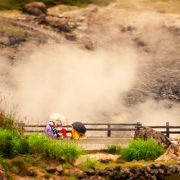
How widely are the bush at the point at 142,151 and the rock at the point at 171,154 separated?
32 centimetres

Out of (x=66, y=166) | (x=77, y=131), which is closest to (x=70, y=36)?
(x=77, y=131)

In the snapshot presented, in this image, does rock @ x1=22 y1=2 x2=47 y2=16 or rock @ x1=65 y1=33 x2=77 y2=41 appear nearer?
rock @ x1=65 y1=33 x2=77 y2=41

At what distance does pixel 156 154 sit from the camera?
11.0m

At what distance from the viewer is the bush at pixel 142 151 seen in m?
10.8

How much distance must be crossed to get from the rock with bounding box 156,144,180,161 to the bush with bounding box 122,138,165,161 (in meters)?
0.32

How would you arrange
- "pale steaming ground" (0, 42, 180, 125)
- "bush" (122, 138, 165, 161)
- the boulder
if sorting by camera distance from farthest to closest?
"pale steaming ground" (0, 42, 180, 125) → the boulder → "bush" (122, 138, 165, 161)

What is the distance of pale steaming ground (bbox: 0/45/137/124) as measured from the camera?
1553 inches

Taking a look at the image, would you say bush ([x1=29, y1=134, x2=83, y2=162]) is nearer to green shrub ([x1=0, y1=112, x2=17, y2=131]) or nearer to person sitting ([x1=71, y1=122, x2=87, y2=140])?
green shrub ([x1=0, y1=112, x2=17, y2=131])

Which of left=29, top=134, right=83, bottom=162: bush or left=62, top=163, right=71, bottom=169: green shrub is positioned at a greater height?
left=29, top=134, right=83, bottom=162: bush

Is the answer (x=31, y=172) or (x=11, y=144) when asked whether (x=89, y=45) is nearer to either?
(x=11, y=144)

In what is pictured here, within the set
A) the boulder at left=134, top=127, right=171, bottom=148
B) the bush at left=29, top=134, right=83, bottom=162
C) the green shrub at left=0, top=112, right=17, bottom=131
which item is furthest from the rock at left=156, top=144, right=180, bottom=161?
the green shrub at left=0, top=112, right=17, bottom=131

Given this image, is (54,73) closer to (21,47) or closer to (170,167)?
(21,47)

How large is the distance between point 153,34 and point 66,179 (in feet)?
190

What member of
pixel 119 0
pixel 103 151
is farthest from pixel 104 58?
pixel 103 151
